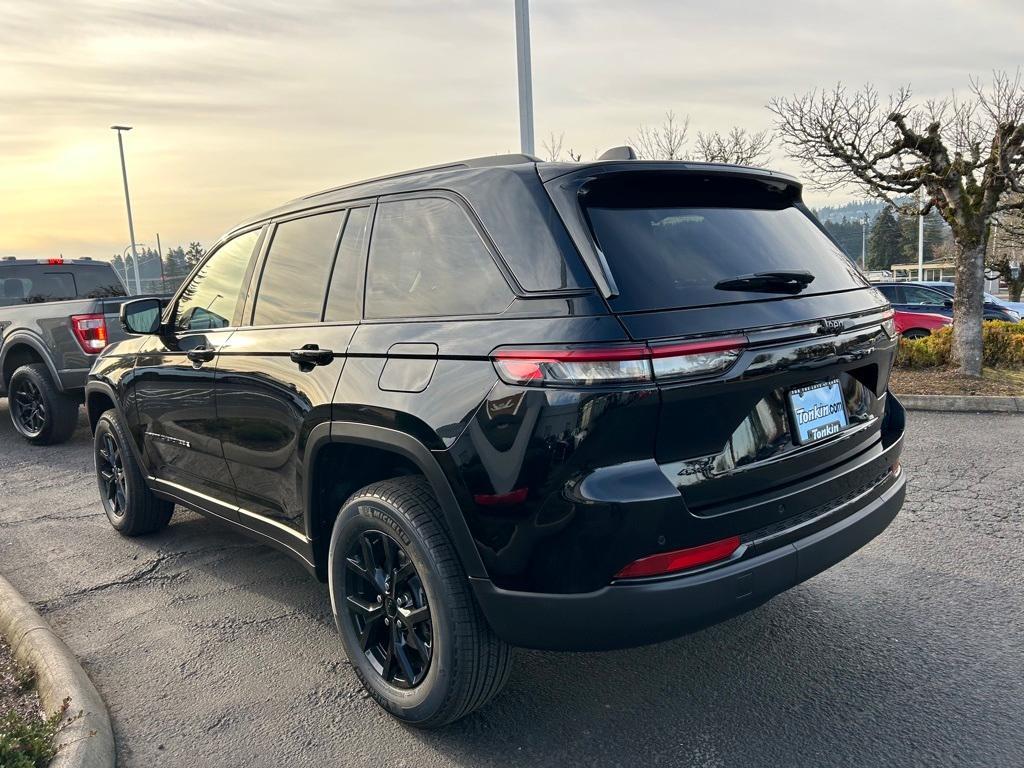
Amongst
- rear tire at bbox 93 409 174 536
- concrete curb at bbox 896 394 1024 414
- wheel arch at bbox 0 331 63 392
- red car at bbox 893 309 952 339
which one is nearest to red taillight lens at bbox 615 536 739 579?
rear tire at bbox 93 409 174 536

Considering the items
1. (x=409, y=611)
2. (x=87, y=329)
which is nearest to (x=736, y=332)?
(x=409, y=611)

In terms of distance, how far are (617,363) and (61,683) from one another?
7.93 feet

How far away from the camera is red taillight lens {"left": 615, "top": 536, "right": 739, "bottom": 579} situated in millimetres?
2182

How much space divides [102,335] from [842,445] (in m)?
7.08

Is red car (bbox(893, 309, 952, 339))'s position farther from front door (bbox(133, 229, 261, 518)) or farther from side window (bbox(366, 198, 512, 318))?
side window (bbox(366, 198, 512, 318))

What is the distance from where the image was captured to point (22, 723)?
8.50ft

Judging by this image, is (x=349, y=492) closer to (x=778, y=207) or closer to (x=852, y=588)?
(x=778, y=207)

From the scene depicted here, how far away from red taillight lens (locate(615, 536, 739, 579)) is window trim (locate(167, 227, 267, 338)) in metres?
2.26

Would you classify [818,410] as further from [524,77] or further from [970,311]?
[524,77]

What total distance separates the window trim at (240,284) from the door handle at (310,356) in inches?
26.9

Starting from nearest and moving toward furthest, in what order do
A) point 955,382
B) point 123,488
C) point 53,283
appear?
point 123,488 → point 955,382 → point 53,283

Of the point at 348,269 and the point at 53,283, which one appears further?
the point at 53,283

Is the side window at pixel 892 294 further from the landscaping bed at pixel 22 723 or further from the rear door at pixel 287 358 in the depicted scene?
the landscaping bed at pixel 22 723

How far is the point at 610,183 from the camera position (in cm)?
244
